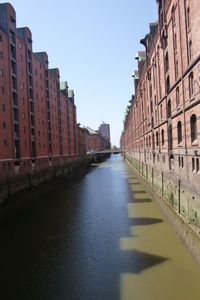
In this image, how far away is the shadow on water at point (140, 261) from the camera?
13562mm

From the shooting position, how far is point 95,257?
15.4 metres

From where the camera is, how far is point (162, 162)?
89.5 ft

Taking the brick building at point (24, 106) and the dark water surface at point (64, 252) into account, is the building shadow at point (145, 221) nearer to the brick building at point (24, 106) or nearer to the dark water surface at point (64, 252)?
the dark water surface at point (64, 252)

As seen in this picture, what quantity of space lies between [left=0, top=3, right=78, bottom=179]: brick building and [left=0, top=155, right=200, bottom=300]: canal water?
40.5ft

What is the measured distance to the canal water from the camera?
1180 cm

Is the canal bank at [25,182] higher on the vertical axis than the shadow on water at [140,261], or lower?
higher

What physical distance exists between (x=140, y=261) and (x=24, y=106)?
3302cm

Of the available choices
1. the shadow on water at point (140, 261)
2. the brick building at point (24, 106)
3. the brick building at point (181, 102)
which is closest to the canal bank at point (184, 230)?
the brick building at point (181, 102)

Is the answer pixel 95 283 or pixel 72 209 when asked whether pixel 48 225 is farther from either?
pixel 95 283

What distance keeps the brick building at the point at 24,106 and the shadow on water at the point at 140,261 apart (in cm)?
2120

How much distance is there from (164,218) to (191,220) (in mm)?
6853

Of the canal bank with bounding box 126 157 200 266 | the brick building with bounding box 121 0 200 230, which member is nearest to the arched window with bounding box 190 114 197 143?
the brick building with bounding box 121 0 200 230

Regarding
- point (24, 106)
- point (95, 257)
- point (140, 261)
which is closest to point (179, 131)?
point (140, 261)

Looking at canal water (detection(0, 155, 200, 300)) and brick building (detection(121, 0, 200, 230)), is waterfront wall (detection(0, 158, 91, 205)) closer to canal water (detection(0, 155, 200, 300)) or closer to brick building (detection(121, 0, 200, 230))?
canal water (detection(0, 155, 200, 300))
